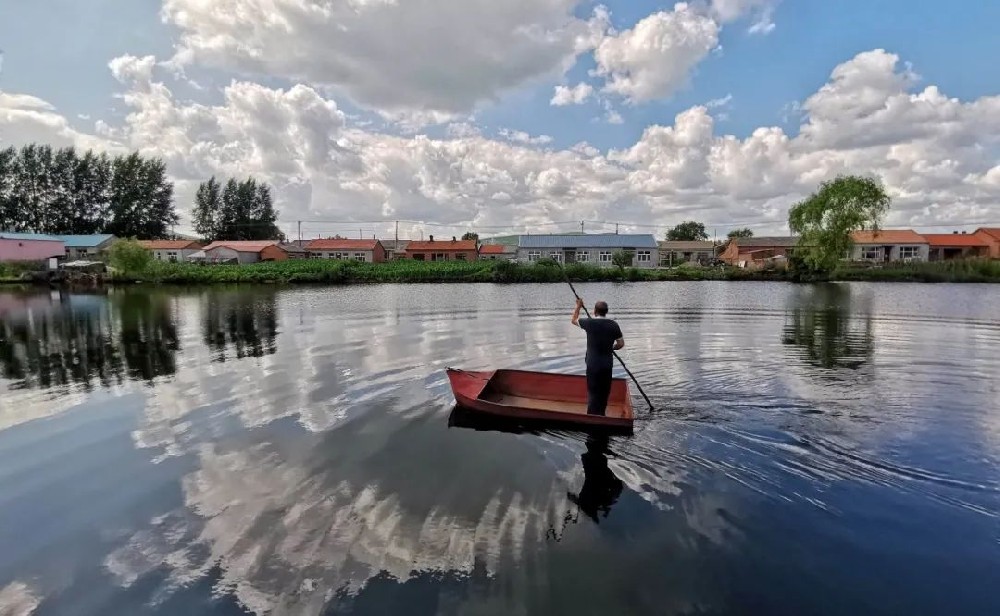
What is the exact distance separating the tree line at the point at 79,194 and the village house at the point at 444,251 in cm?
5072

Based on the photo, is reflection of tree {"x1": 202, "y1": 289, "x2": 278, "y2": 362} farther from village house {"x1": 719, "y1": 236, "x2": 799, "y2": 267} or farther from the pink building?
village house {"x1": 719, "y1": 236, "x2": 799, "y2": 267}

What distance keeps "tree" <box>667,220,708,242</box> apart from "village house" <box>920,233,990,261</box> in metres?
45.9

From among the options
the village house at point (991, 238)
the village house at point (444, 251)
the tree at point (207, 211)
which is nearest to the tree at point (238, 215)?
the tree at point (207, 211)

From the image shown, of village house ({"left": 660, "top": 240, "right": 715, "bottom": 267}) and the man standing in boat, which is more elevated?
village house ({"left": 660, "top": 240, "right": 715, "bottom": 267})

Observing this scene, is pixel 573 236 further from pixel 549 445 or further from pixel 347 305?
pixel 549 445

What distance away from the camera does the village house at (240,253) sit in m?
86.6

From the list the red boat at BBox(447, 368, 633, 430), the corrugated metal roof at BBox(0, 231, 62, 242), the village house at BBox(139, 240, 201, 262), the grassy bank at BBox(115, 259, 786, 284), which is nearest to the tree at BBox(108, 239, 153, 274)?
the grassy bank at BBox(115, 259, 786, 284)

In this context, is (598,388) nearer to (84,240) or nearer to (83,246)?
(83,246)

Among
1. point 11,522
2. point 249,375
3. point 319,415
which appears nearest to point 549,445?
point 319,415

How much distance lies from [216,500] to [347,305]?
1206 inches

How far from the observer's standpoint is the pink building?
236 feet

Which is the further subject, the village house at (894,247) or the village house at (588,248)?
the village house at (588,248)

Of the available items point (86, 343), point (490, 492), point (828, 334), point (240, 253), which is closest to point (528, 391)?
point (490, 492)

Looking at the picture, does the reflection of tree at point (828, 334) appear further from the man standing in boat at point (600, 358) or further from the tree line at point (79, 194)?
the tree line at point (79, 194)
